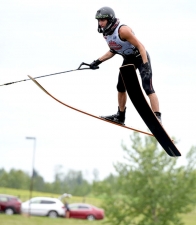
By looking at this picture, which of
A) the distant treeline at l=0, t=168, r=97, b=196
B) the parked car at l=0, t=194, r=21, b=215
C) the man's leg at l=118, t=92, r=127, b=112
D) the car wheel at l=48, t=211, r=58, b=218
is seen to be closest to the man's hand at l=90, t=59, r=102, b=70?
the man's leg at l=118, t=92, r=127, b=112

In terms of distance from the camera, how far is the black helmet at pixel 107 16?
11.9m

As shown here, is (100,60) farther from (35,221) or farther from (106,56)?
(35,221)

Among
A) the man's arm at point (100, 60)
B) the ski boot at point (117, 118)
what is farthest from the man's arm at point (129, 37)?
the ski boot at point (117, 118)

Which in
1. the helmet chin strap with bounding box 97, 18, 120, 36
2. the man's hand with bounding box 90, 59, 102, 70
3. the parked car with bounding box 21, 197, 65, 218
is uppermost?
the helmet chin strap with bounding box 97, 18, 120, 36

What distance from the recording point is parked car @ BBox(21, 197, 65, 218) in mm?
58000

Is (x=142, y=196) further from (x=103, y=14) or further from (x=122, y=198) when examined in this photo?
(x=103, y=14)

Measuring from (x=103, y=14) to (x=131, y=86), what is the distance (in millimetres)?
1444

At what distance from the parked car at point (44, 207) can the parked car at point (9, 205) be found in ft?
2.19

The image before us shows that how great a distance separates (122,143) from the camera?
161ft

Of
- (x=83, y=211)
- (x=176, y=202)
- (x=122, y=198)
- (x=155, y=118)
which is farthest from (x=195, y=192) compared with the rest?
(x=155, y=118)

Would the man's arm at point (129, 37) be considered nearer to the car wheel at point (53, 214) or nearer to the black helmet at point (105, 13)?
the black helmet at point (105, 13)

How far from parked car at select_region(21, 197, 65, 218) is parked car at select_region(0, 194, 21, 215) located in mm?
669

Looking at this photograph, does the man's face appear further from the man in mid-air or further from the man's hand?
the man's hand

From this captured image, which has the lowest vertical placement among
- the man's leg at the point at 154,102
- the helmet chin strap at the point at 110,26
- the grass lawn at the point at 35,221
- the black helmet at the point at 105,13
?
the grass lawn at the point at 35,221
